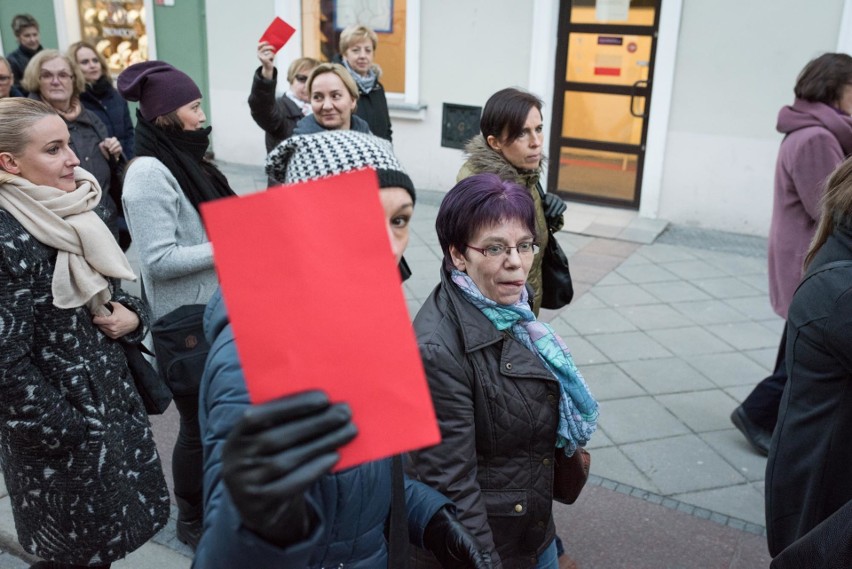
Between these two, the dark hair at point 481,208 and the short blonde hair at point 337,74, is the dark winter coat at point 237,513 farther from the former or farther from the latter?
the short blonde hair at point 337,74

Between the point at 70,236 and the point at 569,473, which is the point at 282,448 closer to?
the point at 569,473

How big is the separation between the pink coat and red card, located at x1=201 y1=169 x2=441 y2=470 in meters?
3.67

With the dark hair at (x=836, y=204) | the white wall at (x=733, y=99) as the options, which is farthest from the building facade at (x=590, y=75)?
the dark hair at (x=836, y=204)

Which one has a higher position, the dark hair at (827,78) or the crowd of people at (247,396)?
the dark hair at (827,78)

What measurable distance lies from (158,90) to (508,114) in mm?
1465

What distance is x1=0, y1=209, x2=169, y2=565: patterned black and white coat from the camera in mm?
2305

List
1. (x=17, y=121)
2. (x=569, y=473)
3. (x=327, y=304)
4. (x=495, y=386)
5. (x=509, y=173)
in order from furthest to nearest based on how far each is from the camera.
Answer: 1. (x=509, y=173)
2. (x=17, y=121)
3. (x=569, y=473)
4. (x=495, y=386)
5. (x=327, y=304)

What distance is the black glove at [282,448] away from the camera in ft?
3.35

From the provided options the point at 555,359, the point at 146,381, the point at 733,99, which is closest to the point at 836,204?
the point at 555,359

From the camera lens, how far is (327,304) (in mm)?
1026

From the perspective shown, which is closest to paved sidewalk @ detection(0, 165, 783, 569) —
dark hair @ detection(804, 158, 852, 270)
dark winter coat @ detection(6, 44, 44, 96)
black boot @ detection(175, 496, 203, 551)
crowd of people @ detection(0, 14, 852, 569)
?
black boot @ detection(175, 496, 203, 551)

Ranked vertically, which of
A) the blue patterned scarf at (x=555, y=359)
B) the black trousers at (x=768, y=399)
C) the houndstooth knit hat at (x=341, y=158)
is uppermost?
the houndstooth knit hat at (x=341, y=158)

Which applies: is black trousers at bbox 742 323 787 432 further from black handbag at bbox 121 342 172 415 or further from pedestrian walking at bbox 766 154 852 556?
black handbag at bbox 121 342 172 415

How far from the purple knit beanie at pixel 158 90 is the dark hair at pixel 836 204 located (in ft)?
7.57
